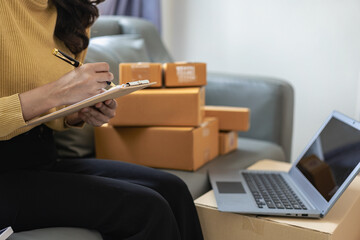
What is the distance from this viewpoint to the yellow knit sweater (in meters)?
0.98

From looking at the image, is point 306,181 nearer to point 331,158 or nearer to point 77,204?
point 331,158

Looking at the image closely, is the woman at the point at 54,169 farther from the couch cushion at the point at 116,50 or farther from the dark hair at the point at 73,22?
the couch cushion at the point at 116,50

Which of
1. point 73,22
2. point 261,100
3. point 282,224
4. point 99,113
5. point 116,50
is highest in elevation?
point 73,22

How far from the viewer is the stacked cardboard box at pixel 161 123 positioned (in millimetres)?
1369

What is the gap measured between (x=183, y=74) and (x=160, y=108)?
0.43 feet

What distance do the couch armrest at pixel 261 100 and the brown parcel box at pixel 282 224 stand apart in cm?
60

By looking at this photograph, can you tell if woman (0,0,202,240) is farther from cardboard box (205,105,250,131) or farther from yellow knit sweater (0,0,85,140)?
cardboard box (205,105,250,131)

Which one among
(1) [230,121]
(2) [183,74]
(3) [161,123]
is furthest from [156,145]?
(1) [230,121]

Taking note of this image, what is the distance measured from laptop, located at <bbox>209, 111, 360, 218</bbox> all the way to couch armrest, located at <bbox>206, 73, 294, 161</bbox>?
46cm

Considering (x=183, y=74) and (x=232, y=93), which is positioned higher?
(x=183, y=74)

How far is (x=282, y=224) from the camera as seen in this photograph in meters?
1.03

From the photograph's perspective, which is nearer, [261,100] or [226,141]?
[226,141]

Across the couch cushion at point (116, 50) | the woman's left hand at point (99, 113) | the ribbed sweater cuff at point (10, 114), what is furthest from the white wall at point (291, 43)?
the ribbed sweater cuff at point (10, 114)

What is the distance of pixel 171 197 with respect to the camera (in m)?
1.07
